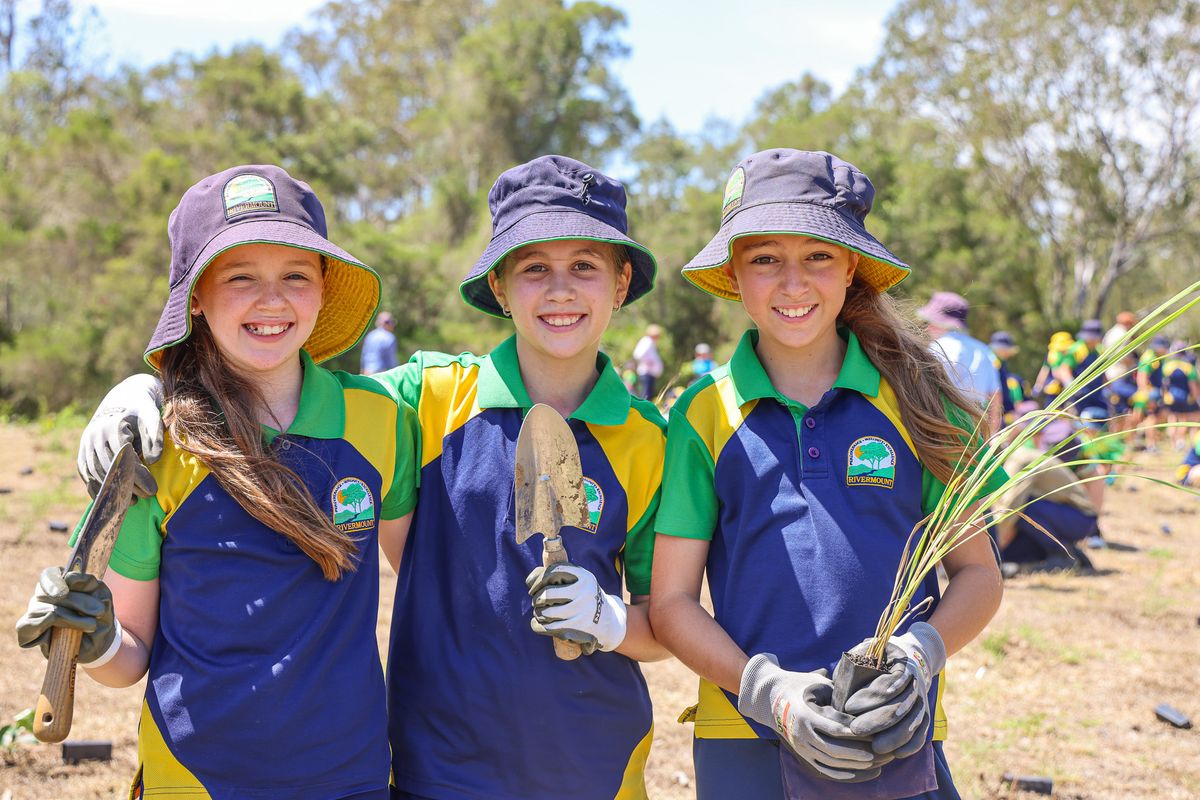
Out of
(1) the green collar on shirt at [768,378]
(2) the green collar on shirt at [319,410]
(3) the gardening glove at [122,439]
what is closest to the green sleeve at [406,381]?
(2) the green collar on shirt at [319,410]

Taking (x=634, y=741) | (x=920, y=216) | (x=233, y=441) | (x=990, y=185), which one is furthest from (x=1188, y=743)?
(x=990, y=185)

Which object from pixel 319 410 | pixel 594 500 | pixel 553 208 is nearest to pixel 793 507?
pixel 594 500

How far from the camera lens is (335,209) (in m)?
22.5

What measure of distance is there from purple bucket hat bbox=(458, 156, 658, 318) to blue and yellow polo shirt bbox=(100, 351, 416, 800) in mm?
646

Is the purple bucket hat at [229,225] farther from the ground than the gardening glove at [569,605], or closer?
farther from the ground

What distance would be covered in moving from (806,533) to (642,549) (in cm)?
38

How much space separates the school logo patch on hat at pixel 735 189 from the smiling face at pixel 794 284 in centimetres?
11

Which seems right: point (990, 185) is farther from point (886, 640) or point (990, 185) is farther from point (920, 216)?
point (886, 640)

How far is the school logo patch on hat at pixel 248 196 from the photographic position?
83.1 inches

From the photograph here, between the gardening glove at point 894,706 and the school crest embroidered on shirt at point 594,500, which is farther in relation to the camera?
the school crest embroidered on shirt at point 594,500

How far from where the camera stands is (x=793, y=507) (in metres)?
2.12

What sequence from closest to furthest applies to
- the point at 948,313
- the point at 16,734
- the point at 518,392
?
1. the point at 518,392
2. the point at 16,734
3. the point at 948,313

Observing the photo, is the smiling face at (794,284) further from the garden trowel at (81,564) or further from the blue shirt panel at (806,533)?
the garden trowel at (81,564)

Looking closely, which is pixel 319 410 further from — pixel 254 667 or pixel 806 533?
pixel 806 533
